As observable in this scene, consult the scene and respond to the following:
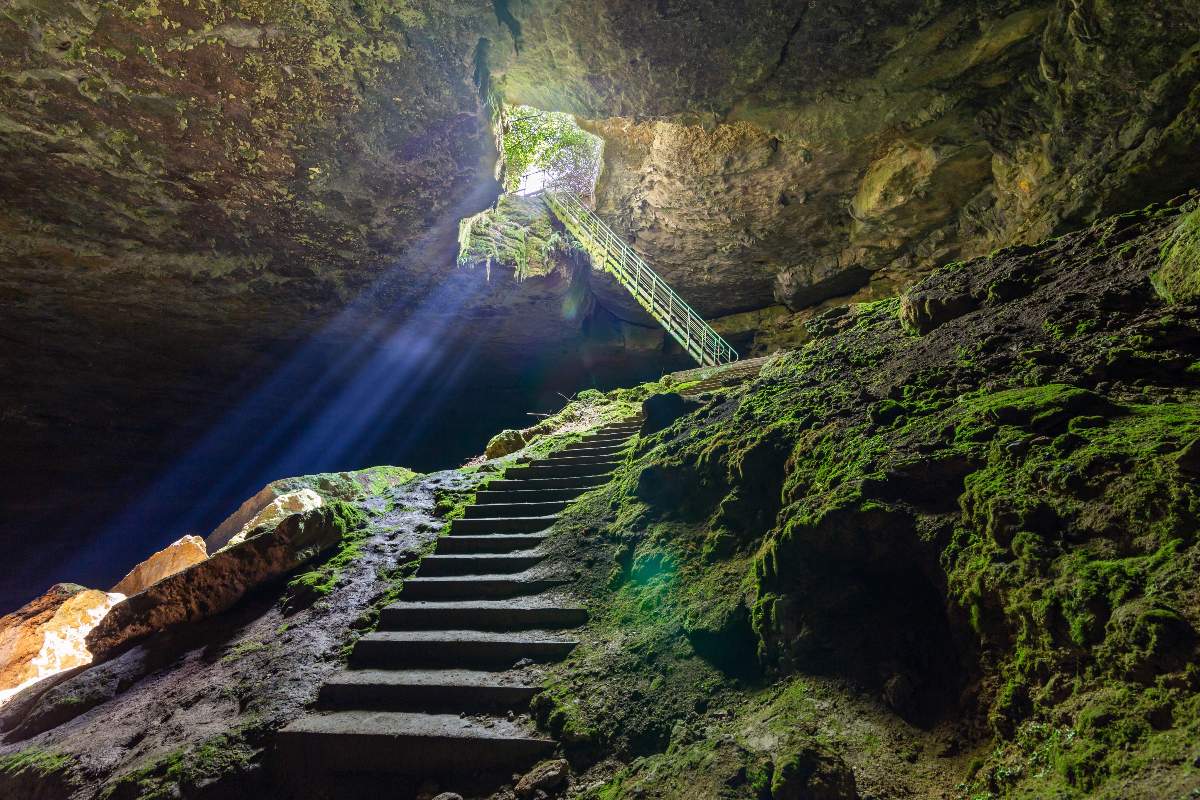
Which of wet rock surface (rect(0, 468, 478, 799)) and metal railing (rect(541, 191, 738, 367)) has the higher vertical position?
metal railing (rect(541, 191, 738, 367))

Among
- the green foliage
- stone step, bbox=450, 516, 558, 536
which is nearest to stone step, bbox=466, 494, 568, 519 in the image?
stone step, bbox=450, 516, 558, 536

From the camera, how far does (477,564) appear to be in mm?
4398

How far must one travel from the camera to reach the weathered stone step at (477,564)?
169 inches

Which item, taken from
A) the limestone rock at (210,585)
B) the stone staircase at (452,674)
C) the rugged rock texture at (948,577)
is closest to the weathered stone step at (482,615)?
the stone staircase at (452,674)

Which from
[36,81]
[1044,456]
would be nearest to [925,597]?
[1044,456]

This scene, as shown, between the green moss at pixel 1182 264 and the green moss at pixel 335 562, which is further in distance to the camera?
the green moss at pixel 335 562

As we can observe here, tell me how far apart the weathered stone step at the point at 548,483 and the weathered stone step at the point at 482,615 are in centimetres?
190

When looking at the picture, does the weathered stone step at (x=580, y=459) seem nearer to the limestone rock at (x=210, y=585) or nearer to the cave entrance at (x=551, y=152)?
the limestone rock at (x=210, y=585)

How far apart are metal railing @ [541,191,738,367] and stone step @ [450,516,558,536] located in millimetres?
6463

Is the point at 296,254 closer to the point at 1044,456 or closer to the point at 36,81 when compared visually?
the point at 36,81

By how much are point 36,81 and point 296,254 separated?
324 centimetres

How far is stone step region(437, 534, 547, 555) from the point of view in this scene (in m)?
4.63

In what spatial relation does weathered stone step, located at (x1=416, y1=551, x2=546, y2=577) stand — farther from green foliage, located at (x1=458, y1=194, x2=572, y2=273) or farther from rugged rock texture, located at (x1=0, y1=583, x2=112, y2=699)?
green foliage, located at (x1=458, y1=194, x2=572, y2=273)

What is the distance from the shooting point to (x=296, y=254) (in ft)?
24.4
